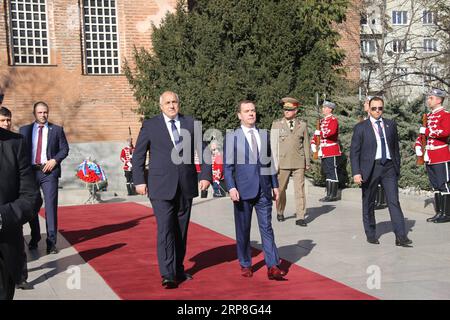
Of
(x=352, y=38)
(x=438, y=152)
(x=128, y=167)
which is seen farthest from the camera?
(x=352, y=38)

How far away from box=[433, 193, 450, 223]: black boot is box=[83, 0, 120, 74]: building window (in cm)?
1399

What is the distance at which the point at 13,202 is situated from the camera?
3.59m

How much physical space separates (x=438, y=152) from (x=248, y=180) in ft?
14.7

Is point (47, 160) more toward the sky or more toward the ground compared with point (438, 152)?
more toward the sky

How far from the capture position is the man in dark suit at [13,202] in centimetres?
352

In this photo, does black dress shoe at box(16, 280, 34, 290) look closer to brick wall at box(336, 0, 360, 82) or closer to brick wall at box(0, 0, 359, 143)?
brick wall at box(0, 0, 359, 143)

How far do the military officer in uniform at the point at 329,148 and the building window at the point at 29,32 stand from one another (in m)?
11.2

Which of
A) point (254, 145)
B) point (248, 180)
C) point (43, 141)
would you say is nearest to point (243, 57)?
point (43, 141)

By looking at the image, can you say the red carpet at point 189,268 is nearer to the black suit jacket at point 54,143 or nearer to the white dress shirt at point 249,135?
the black suit jacket at point 54,143

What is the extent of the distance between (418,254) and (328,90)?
11501 mm

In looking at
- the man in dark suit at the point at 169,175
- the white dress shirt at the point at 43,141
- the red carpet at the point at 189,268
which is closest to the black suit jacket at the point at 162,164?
the man in dark suit at the point at 169,175

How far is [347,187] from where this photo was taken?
13.4 m

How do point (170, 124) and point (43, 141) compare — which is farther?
point (43, 141)

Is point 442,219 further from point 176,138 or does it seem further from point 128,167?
point 128,167
